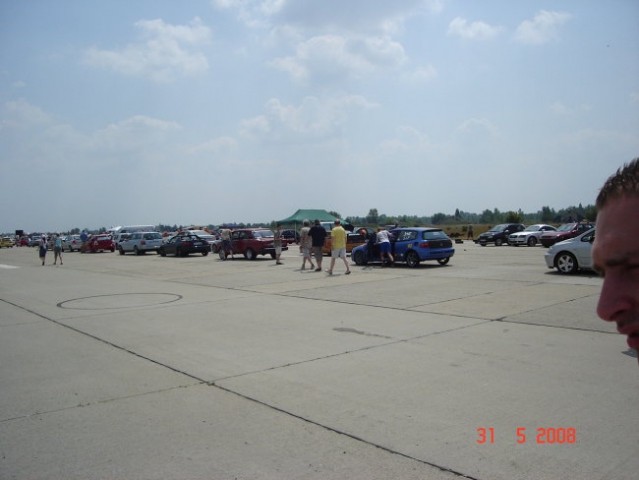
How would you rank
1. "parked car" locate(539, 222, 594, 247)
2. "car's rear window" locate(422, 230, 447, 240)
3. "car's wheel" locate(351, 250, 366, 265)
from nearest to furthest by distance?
"car's rear window" locate(422, 230, 447, 240)
"car's wheel" locate(351, 250, 366, 265)
"parked car" locate(539, 222, 594, 247)

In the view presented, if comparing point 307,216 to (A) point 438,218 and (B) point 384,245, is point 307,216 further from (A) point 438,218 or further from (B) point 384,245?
(A) point 438,218

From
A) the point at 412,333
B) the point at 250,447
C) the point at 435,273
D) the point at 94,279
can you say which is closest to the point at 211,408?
the point at 250,447

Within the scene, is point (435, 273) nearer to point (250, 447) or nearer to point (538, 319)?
point (538, 319)

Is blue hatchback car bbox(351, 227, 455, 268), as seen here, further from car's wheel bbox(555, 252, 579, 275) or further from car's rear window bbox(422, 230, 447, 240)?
car's wheel bbox(555, 252, 579, 275)

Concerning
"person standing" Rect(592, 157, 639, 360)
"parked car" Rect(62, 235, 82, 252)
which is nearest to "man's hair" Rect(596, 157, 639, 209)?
"person standing" Rect(592, 157, 639, 360)

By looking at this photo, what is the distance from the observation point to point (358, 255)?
71.6 ft

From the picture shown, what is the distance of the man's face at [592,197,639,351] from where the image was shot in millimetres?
1008

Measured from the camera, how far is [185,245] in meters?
33.0

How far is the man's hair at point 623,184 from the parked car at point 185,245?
33.0 meters

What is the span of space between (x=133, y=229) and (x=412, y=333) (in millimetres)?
52760

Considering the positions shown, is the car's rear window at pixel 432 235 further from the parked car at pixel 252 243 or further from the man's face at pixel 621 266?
the man's face at pixel 621 266

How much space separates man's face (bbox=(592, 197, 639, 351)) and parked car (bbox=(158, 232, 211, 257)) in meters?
33.1

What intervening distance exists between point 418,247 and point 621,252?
62.7ft

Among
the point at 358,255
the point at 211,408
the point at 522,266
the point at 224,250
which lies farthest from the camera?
the point at 224,250
